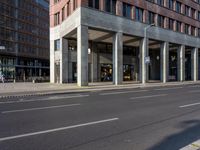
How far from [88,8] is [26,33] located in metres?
56.2

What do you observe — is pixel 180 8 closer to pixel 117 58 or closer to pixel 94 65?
pixel 94 65

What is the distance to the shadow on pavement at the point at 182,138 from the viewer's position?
19.1 feet

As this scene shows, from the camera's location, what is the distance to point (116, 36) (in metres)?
34.6

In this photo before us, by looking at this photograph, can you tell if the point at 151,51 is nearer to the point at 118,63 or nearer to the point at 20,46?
the point at 118,63

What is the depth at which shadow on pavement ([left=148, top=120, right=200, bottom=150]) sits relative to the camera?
19.1ft

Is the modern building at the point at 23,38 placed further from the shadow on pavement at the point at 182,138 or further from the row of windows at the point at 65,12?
the shadow on pavement at the point at 182,138

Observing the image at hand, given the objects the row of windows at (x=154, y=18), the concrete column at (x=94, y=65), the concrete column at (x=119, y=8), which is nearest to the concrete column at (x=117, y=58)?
the concrete column at (x=119, y=8)

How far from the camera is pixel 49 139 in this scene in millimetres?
6316

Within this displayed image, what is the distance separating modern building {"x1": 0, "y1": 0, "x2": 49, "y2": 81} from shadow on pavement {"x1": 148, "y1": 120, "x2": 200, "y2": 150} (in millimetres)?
60195

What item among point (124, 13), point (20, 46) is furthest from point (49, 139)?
point (20, 46)

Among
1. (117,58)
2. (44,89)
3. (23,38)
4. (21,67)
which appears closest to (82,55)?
(117,58)

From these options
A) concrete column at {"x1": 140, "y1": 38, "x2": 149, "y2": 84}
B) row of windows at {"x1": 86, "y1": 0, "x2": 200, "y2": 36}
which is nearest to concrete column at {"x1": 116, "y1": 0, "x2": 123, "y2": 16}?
row of windows at {"x1": 86, "y1": 0, "x2": 200, "y2": 36}

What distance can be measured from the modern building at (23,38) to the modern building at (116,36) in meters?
26.1

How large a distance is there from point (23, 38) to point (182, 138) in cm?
7965
